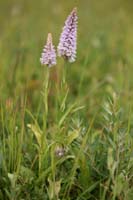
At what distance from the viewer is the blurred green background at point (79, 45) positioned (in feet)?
11.7

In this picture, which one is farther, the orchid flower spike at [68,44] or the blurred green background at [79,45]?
the blurred green background at [79,45]

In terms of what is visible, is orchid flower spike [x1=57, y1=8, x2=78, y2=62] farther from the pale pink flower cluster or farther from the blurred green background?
the blurred green background

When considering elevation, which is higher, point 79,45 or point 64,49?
point 79,45

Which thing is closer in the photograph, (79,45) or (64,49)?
(64,49)

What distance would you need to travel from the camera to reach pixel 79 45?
4.91 metres

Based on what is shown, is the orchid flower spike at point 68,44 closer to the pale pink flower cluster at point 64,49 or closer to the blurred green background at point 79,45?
the pale pink flower cluster at point 64,49

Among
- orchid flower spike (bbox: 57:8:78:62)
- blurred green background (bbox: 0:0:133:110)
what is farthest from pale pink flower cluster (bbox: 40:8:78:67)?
blurred green background (bbox: 0:0:133:110)

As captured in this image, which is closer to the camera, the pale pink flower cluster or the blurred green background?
the pale pink flower cluster

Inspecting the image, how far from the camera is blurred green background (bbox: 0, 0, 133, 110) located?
3.58 meters

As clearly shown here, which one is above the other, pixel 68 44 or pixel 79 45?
pixel 79 45

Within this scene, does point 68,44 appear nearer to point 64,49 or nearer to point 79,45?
point 64,49

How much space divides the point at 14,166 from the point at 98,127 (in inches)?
42.2

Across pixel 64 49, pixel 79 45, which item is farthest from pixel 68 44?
pixel 79 45

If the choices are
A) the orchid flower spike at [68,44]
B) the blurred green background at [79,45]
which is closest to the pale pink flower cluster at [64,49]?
the orchid flower spike at [68,44]
